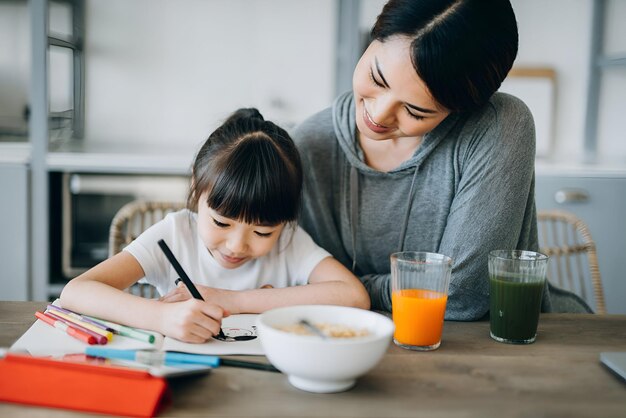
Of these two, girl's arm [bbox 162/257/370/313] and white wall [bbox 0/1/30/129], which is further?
white wall [bbox 0/1/30/129]

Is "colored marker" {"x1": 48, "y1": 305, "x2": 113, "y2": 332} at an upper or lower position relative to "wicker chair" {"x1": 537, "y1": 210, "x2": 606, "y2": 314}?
upper

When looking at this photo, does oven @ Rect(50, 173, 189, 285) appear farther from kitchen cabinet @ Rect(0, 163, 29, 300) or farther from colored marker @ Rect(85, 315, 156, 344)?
colored marker @ Rect(85, 315, 156, 344)

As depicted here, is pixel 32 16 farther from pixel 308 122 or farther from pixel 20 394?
pixel 20 394

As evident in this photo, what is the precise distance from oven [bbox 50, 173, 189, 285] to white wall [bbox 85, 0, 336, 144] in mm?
513

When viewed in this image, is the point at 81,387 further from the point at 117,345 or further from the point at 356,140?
the point at 356,140

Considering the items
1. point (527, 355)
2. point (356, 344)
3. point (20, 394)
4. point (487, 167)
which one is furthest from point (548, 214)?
point (20, 394)

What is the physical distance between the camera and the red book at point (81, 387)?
2.43ft

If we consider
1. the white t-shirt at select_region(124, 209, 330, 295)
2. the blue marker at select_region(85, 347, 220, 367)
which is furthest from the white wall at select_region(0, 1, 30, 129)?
the blue marker at select_region(85, 347, 220, 367)

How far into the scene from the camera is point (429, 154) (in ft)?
4.51

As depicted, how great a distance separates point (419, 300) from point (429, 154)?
0.46 meters

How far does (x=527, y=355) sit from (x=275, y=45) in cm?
231

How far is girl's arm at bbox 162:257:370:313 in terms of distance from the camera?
3.85 feet

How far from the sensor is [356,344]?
76 cm

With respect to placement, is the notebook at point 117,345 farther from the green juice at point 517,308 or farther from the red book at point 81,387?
the green juice at point 517,308
